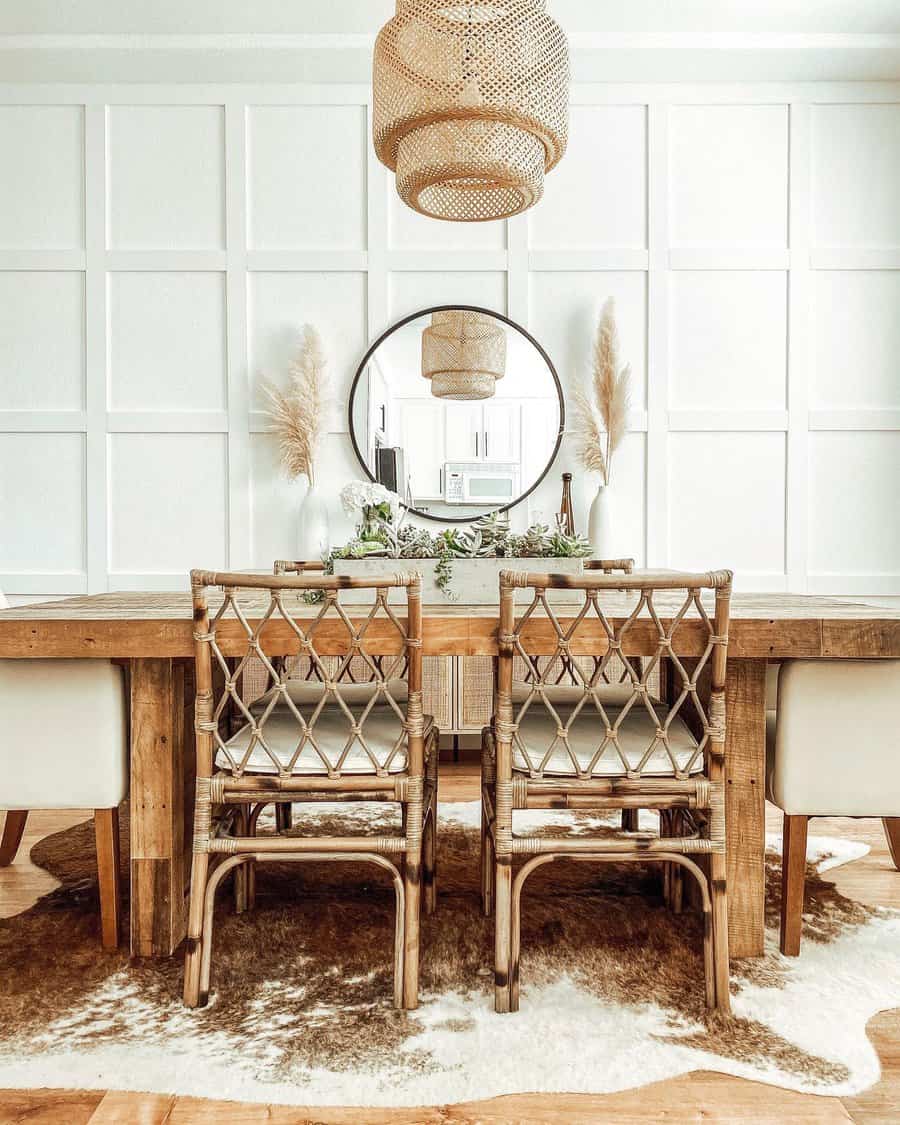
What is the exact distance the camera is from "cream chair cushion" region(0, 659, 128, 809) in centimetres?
166

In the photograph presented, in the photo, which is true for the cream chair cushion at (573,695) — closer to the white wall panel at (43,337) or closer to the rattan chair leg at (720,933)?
the rattan chair leg at (720,933)

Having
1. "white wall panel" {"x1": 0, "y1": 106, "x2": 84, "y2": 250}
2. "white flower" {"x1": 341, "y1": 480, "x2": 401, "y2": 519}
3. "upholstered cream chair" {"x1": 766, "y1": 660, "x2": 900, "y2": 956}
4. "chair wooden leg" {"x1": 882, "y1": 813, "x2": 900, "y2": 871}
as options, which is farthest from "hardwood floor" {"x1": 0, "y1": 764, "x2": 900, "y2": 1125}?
"white wall panel" {"x1": 0, "y1": 106, "x2": 84, "y2": 250}

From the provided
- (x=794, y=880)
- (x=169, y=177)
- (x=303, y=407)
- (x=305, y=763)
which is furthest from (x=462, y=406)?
(x=794, y=880)

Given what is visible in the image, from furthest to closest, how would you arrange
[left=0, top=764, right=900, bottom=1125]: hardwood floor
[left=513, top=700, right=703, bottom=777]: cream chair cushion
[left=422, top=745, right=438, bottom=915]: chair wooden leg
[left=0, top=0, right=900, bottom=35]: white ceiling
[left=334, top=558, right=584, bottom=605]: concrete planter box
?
1. [left=0, top=0, right=900, bottom=35]: white ceiling
2. [left=334, top=558, right=584, bottom=605]: concrete planter box
3. [left=422, top=745, right=438, bottom=915]: chair wooden leg
4. [left=513, top=700, right=703, bottom=777]: cream chair cushion
5. [left=0, top=764, right=900, bottom=1125]: hardwood floor

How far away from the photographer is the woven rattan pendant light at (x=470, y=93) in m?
1.80

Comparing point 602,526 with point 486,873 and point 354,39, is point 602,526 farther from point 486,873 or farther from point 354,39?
point 354,39

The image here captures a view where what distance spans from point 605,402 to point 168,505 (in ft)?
6.22

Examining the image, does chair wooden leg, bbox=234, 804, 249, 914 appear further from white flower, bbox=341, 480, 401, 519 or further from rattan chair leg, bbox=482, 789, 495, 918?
white flower, bbox=341, 480, 401, 519

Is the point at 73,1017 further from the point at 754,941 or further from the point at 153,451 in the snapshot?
the point at 153,451

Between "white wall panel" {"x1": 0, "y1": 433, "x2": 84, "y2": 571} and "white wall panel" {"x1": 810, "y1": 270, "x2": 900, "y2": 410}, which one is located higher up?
"white wall panel" {"x1": 810, "y1": 270, "x2": 900, "y2": 410}

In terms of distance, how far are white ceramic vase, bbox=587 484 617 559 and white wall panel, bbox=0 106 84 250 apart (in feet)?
8.24

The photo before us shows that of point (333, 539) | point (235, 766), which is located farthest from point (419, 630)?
point (333, 539)

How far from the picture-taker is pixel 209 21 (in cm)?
312

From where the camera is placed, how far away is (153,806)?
169 cm
